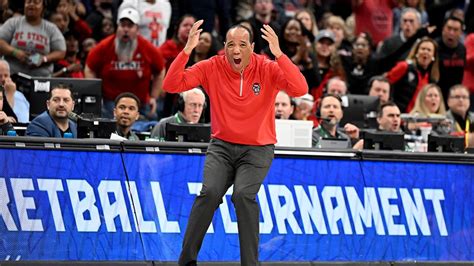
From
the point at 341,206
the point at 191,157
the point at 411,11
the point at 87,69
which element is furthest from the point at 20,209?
the point at 411,11

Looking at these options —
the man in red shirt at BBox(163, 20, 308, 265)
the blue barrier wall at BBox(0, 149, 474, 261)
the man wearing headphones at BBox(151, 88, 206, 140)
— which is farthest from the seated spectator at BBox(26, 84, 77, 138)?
the man in red shirt at BBox(163, 20, 308, 265)

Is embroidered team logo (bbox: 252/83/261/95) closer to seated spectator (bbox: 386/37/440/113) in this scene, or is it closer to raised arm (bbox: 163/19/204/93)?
raised arm (bbox: 163/19/204/93)

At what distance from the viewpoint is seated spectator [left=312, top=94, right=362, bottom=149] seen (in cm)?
1502

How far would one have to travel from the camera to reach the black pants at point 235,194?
10.5m

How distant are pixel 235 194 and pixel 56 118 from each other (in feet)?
10.7

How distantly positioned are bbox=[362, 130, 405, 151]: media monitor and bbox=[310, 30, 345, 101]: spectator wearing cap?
548 cm

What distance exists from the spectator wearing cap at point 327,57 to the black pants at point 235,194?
8504mm

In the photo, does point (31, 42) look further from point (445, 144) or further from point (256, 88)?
point (256, 88)

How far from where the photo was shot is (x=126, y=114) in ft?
46.0

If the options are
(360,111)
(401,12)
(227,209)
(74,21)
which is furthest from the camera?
(401,12)

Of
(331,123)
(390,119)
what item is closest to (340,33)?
(390,119)

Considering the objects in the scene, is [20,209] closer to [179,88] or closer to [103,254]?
[103,254]

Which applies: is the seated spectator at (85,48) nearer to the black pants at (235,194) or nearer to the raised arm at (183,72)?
the raised arm at (183,72)

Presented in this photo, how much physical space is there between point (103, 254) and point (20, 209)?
0.88m
